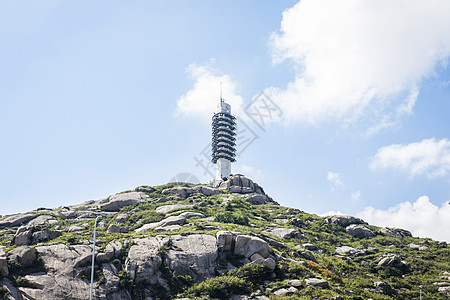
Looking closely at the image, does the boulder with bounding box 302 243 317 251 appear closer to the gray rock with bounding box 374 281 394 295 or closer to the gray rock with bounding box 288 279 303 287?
the gray rock with bounding box 374 281 394 295

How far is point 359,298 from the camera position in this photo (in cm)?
5228

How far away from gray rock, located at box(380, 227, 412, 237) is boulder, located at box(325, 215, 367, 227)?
240 inches

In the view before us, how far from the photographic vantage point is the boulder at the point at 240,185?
416ft

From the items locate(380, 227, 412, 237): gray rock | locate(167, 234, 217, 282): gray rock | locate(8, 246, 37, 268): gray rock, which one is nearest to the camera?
locate(8, 246, 37, 268): gray rock

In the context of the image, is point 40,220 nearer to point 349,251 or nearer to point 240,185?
point 240,185

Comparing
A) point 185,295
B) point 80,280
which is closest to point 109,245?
point 80,280

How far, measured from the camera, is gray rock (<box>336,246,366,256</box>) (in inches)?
3054

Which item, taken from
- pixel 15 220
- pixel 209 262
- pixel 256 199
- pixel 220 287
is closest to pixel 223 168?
pixel 256 199

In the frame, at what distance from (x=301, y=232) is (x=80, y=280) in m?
52.7

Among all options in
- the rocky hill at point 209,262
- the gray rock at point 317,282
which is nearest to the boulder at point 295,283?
the rocky hill at point 209,262

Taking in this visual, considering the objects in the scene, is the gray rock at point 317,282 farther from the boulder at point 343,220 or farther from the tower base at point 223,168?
the tower base at point 223,168

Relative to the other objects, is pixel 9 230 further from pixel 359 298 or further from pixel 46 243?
pixel 359 298

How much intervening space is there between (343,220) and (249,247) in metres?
48.0

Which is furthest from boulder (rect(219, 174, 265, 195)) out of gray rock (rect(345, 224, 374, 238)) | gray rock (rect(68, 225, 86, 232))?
gray rock (rect(68, 225, 86, 232))
